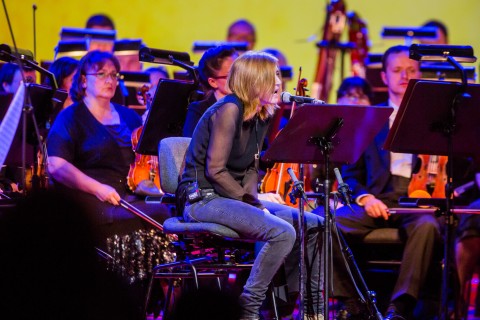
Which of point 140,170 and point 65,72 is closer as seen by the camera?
point 140,170

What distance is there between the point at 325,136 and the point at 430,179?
→ 133 cm

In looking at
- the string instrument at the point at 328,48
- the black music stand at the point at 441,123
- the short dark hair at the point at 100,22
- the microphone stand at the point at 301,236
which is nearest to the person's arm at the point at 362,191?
the black music stand at the point at 441,123

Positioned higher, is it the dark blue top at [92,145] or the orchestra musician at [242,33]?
the orchestra musician at [242,33]

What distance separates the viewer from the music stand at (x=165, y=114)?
15.2 feet

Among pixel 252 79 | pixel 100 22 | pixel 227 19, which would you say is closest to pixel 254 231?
pixel 252 79

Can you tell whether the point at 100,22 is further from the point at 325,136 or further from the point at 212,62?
the point at 325,136

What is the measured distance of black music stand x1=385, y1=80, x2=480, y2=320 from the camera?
366 cm

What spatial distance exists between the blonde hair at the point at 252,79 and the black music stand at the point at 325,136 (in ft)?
1.01

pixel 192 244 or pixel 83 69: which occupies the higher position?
pixel 83 69

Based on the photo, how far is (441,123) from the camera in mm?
3799

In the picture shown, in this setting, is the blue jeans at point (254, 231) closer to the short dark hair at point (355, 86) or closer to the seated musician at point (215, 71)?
the seated musician at point (215, 71)

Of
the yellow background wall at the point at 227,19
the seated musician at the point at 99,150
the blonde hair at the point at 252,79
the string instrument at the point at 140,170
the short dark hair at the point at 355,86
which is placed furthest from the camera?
the yellow background wall at the point at 227,19

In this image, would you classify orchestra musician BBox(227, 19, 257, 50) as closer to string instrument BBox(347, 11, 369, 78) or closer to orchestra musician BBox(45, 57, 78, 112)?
string instrument BBox(347, 11, 369, 78)

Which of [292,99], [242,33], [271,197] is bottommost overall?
[271,197]
